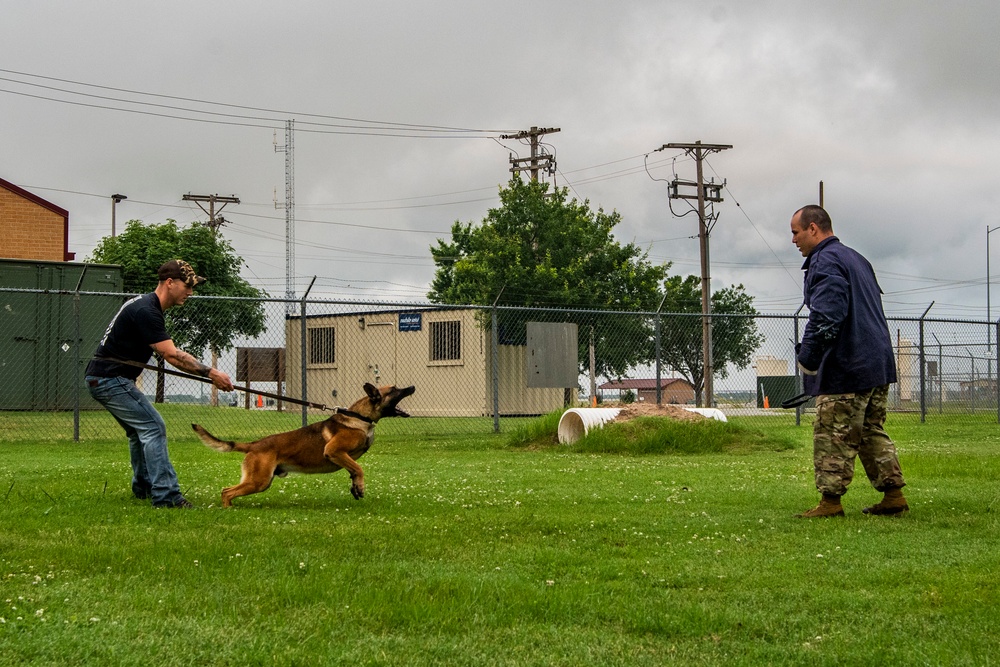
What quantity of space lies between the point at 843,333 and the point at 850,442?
0.70 m

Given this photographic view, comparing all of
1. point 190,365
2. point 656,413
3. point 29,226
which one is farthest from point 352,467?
point 29,226

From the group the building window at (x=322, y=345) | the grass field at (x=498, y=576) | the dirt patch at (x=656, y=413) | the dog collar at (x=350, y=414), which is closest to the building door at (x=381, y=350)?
the building window at (x=322, y=345)

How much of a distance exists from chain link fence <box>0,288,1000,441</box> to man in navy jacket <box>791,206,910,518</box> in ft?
28.2

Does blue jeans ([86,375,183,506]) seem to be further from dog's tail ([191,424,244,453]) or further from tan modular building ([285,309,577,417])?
tan modular building ([285,309,577,417])

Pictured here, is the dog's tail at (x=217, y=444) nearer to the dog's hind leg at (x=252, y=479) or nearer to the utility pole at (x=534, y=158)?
the dog's hind leg at (x=252, y=479)

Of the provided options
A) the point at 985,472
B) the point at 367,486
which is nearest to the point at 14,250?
the point at 367,486

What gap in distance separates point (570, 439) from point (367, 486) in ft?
19.9

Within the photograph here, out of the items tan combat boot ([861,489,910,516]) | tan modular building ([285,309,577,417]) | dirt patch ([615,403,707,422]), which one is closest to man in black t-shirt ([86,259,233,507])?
tan combat boot ([861,489,910,516])

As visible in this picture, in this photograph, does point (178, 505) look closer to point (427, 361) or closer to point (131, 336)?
point (131, 336)

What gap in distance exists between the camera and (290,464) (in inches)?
290

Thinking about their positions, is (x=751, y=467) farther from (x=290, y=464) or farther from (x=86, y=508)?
(x=86, y=508)

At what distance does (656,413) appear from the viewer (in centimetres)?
1437

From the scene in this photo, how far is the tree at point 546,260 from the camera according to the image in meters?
38.0

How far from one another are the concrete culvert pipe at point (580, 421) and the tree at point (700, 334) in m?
3.81
